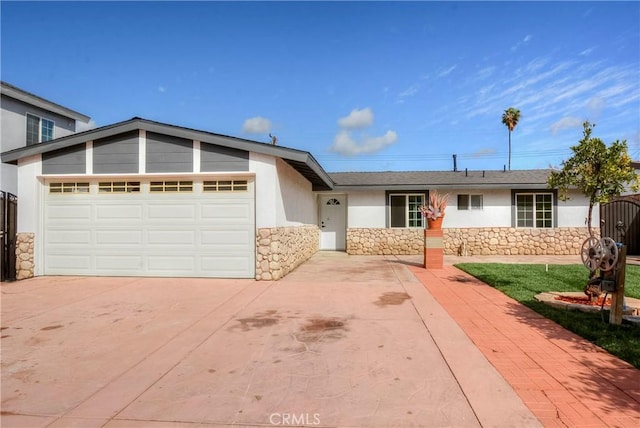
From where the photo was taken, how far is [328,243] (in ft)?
55.7

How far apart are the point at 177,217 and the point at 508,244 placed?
13.3m

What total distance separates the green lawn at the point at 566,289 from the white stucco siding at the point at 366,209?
4850mm

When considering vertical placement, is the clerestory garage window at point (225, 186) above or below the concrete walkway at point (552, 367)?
above

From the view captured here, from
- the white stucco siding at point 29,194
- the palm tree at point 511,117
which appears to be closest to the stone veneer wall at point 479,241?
the white stucco siding at point 29,194

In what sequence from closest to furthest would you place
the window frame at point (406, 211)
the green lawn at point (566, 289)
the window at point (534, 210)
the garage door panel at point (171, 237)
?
1. the green lawn at point (566, 289)
2. the garage door panel at point (171, 237)
3. the window at point (534, 210)
4. the window frame at point (406, 211)

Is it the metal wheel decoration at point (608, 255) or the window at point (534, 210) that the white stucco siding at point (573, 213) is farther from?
the metal wheel decoration at point (608, 255)

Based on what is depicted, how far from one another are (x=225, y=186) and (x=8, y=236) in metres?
5.77

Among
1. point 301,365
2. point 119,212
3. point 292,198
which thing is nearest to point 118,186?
point 119,212

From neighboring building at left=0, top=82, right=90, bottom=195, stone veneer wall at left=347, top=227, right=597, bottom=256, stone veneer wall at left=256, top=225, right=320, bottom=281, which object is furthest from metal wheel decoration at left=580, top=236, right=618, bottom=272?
neighboring building at left=0, top=82, right=90, bottom=195

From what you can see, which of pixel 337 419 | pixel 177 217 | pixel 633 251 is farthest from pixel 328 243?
pixel 337 419

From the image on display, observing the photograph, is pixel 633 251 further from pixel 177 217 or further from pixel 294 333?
pixel 177 217

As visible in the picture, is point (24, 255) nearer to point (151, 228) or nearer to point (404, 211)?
point (151, 228)

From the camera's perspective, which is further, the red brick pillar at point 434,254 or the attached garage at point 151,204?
the red brick pillar at point 434,254

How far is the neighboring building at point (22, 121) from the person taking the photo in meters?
13.5
